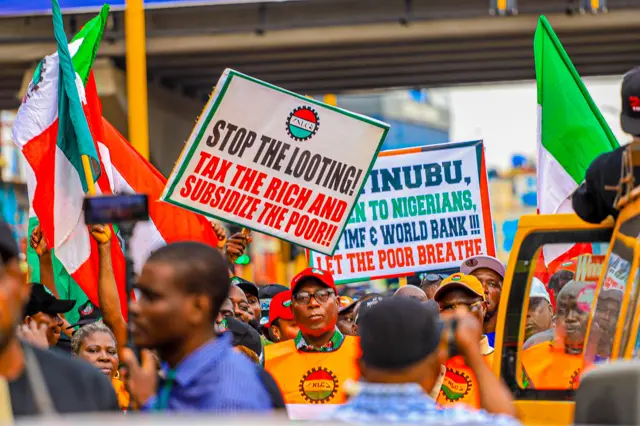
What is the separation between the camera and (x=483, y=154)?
12.7 m

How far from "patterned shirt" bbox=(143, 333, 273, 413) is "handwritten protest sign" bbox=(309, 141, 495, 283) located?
26.6 feet

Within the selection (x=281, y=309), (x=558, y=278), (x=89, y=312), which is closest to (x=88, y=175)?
(x=89, y=312)

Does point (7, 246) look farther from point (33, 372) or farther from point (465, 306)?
point (465, 306)

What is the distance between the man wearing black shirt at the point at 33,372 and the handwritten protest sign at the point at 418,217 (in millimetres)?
8239

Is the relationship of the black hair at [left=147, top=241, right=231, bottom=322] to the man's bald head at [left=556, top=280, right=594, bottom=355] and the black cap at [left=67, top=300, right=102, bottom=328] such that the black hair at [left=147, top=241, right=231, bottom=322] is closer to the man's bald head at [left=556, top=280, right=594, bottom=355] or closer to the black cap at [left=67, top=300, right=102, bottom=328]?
the man's bald head at [left=556, top=280, right=594, bottom=355]

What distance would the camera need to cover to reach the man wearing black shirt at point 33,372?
3838 millimetres

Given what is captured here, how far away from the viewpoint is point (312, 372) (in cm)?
804

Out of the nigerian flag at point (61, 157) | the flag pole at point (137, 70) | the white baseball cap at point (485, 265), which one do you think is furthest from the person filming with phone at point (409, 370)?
the flag pole at point (137, 70)

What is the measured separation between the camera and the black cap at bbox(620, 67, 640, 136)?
5.63 meters

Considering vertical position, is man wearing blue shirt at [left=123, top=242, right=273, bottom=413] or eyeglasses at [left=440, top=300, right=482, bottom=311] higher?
man wearing blue shirt at [left=123, top=242, right=273, bottom=413]

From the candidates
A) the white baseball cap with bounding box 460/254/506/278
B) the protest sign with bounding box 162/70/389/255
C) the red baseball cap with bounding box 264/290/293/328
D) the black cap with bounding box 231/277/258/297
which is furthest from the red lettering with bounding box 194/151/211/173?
the white baseball cap with bounding box 460/254/506/278

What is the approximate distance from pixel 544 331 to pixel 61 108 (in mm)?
4669

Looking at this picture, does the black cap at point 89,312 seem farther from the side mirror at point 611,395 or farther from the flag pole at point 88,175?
the side mirror at point 611,395

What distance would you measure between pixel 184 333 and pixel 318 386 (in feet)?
12.5
